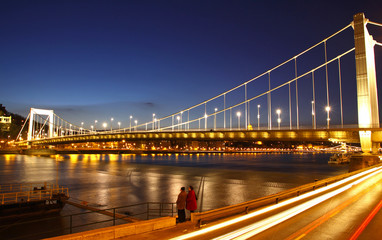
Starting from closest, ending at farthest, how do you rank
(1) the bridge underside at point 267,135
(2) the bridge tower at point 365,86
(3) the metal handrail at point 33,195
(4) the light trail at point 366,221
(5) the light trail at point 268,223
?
(5) the light trail at point 268,223
(4) the light trail at point 366,221
(3) the metal handrail at point 33,195
(2) the bridge tower at point 365,86
(1) the bridge underside at point 267,135

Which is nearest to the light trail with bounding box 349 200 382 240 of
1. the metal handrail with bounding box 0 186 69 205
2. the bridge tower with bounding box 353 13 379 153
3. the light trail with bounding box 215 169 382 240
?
the light trail with bounding box 215 169 382 240

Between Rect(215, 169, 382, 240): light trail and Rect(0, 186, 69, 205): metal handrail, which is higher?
Rect(215, 169, 382, 240): light trail

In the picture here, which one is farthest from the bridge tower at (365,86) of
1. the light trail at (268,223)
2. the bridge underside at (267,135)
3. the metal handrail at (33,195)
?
the metal handrail at (33,195)

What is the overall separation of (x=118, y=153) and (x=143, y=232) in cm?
17740

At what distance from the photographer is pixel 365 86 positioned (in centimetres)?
3991

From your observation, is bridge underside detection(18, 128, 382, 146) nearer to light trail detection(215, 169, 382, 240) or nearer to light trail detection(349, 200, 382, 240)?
light trail detection(349, 200, 382, 240)

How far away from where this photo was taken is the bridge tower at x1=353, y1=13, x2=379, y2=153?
39500 millimetres

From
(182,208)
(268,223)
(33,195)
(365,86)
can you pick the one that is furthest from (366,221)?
(365,86)

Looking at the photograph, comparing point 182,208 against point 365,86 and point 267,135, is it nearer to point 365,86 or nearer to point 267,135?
point 365,86

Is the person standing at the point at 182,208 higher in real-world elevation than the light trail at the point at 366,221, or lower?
higher

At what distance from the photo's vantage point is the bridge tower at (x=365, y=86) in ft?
130

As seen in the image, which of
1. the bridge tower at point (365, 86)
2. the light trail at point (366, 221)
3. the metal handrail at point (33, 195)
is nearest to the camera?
the light trail at point (366, 221)

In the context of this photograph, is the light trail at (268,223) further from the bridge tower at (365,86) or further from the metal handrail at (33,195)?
the bridge tower at (365,86)

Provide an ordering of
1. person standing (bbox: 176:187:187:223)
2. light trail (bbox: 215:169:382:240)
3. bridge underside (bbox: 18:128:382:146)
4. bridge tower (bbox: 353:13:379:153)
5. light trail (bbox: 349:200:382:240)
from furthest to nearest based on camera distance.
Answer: bridge underside (bbox: 18:128:382:146)
bridge tower (bbox: 353:13:379:153)
person standing (bbox: 176:187:187:223)
light trail (bbox: 349:200:382:240)
light trail (bbox: 215:169:382:240)
